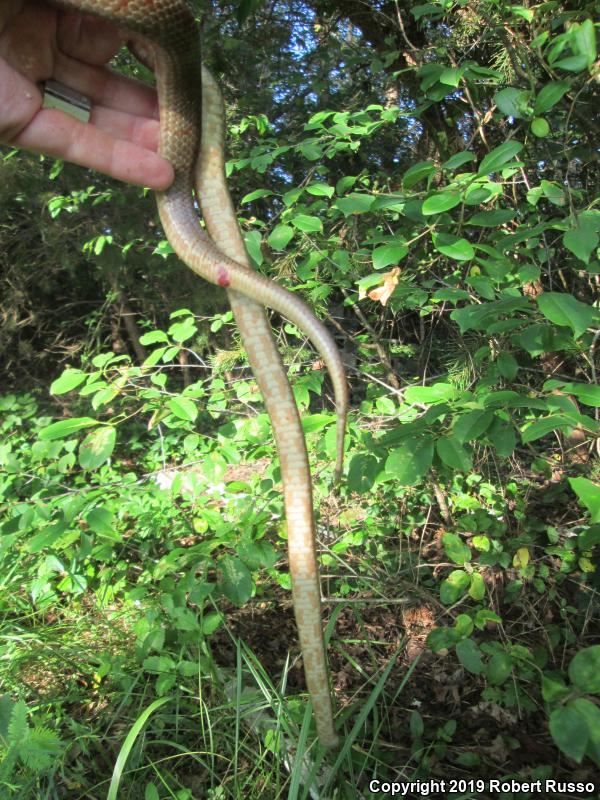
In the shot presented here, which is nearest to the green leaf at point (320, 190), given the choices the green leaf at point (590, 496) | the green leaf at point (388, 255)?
the green leaf at point (388, 255)

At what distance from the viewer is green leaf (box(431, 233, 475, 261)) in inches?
67.8

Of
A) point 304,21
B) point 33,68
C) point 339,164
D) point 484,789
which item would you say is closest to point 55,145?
point 33,68

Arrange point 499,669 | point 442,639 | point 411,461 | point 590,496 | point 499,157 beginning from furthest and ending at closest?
point 442,639 → point 499,669 → point 499,157 → point 411,461 → point 590,496

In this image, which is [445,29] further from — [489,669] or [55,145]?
[489,669]

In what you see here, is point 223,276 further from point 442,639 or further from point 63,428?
point 442,639

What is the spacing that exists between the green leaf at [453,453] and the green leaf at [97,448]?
3.61ft

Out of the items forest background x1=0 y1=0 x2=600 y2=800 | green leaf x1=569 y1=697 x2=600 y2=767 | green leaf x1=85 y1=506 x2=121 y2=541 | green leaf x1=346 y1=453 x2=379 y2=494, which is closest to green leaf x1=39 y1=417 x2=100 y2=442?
forest background x1=0 y1=0 x2=600 y2=800

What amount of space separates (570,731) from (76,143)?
2.07 metres

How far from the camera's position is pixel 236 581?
1748mm

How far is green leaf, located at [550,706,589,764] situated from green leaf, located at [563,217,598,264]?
3.58 feet

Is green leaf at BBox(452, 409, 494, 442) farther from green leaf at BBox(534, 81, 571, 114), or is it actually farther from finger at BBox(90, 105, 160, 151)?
finger at BBox(90, 105, 160, 151)

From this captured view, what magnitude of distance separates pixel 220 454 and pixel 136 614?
1.13m

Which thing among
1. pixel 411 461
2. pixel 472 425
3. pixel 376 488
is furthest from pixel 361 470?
pixel 376 488

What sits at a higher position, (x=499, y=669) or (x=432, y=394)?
(x=432, y=394)
